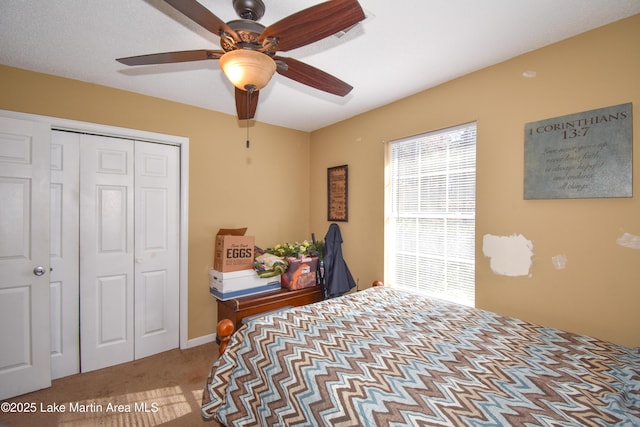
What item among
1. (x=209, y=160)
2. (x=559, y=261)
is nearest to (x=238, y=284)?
(x=209, y=160)

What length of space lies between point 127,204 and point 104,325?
1.12 meters

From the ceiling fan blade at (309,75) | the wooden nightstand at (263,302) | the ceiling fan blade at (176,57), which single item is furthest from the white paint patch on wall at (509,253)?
the ceiling fan blade at (176,57)

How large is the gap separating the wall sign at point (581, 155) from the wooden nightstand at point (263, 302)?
225 centimetres

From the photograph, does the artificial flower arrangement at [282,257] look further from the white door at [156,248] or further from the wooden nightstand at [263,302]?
the white door at [156,248]

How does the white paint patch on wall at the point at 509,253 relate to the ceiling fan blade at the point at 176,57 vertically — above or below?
below

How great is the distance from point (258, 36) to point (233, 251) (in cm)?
214

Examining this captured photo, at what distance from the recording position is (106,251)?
2.69 metres

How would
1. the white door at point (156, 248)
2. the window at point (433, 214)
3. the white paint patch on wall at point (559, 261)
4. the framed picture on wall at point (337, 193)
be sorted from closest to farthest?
the white paint patch on wall at point (559, 261), the window at point (433, 214), the white door at point (156, 248), the framed picture on wall at point (337, 193)

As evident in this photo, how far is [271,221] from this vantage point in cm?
373

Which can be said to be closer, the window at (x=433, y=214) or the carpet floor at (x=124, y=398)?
the carpet floor at (x=124, y=398)

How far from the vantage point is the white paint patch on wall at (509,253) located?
6.75 ft

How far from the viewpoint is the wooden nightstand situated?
286 centimetres

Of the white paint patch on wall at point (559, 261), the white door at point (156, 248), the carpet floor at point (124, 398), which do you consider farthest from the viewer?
the white door at point (156, 248)

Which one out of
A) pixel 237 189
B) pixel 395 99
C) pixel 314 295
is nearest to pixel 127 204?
pixel 237 189
